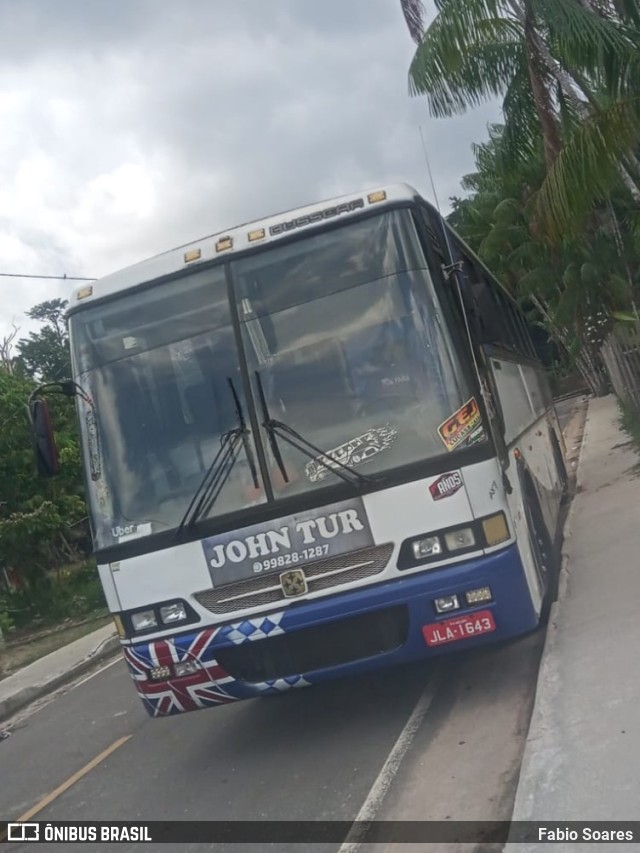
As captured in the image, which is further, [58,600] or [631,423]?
[58,600]

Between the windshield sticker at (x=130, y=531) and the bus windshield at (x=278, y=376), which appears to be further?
the windshield sticker at (x=130, y=531)

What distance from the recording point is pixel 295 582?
6.12m

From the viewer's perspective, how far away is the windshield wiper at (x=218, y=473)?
618cm

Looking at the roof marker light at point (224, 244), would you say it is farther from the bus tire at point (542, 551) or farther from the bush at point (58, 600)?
the bush at point (58, 600)

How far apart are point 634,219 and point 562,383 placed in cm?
3992

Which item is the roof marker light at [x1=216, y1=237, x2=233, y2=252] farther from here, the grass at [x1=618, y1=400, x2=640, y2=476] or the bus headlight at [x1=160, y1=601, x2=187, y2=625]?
the grass at [x1=618, y1=400, x2=640, y2=476]

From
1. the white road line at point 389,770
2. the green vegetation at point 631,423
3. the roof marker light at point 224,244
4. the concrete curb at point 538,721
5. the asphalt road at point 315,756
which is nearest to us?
the concrete curb at point 538,721

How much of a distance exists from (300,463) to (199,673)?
1519 millimetres

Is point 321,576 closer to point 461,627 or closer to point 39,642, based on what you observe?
point 461,627

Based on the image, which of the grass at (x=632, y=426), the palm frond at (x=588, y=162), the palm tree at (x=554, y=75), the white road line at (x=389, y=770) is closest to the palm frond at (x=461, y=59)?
the palm tree at (x=554, y=75)

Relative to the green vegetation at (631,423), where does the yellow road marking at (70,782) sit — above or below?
below

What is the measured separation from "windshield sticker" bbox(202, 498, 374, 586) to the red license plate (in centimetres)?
67

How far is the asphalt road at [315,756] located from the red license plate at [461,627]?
2.04 ft

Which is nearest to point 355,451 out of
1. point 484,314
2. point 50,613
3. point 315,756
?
point 484,314
